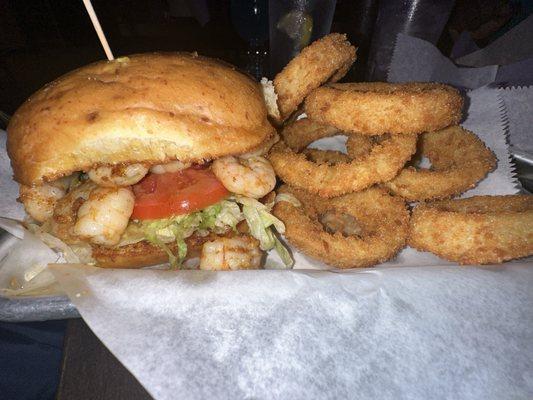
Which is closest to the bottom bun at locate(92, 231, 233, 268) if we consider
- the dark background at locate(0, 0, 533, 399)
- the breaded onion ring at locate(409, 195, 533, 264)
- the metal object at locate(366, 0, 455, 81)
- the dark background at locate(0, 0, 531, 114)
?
the dark background at locate(0, 0, 533, 399)

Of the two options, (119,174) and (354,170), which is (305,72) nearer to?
(354,170)

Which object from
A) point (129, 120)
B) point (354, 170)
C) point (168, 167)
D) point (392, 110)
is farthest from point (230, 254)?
point (392, 110)

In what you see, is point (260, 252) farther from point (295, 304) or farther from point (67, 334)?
point (67, 334)

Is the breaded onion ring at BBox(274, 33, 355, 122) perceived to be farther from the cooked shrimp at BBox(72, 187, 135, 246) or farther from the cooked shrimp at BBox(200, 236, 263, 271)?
the cooked shrimp at BBox(72, 187, 135, 246)

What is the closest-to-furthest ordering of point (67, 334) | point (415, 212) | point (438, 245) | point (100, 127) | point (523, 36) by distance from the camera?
point (100, 127)
point (67, 334)
point (438, 245)
point (415, 212)
point (523, 36)

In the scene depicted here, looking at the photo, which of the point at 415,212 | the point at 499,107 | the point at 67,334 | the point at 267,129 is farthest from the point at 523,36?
the point at 67,334

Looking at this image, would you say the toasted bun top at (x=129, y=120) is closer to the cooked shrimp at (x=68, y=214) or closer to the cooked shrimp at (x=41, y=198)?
the cooked shrimp at (x=41, y=198)
